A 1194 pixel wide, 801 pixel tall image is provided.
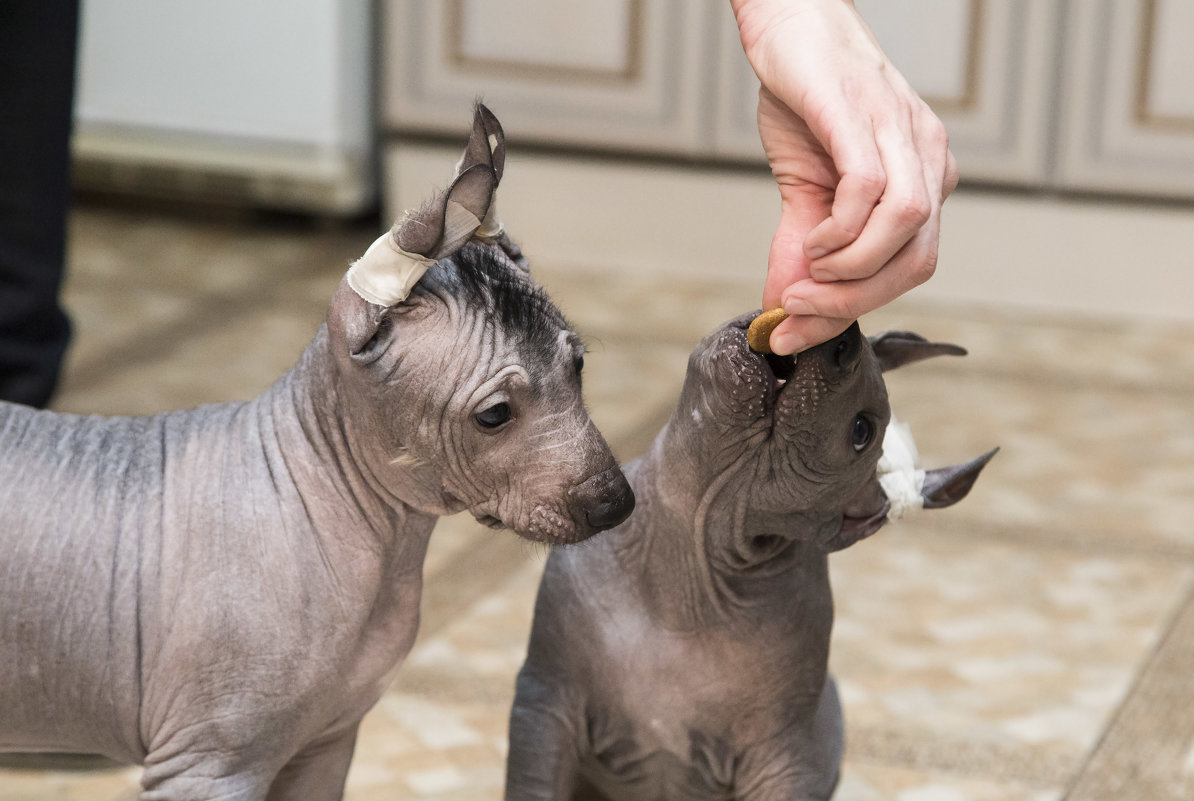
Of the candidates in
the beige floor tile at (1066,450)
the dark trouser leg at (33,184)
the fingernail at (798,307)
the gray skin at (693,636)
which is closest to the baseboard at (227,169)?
the dark trouser leg at (33,184)

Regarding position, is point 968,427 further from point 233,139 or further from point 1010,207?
point 233,139

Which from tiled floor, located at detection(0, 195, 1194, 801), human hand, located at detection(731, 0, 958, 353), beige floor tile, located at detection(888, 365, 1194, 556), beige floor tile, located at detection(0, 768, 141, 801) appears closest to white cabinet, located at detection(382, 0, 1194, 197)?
tiled floor, located at detection(0, 195, 1194, 801)

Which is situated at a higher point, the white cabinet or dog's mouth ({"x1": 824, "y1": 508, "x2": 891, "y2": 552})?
the white cabinet

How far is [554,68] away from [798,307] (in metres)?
2.64

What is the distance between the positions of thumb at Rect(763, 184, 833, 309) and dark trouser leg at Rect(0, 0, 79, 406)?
1527mm

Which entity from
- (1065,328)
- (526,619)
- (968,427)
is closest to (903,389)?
(968,427)

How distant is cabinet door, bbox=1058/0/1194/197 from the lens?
3168 mm

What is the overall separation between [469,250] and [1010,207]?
98.9 inches

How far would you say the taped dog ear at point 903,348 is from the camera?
120 centimetres

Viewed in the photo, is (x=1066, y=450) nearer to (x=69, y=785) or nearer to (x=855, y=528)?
(x=855, y=528)

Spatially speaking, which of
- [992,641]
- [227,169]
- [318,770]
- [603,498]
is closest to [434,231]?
[603,498]

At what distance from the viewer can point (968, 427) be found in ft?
8.72

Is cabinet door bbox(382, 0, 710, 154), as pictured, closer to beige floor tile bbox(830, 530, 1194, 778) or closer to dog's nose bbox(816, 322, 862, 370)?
beige floor tile bbox(830, 530, 1194, 778)

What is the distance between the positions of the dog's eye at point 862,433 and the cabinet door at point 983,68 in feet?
7.44
